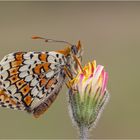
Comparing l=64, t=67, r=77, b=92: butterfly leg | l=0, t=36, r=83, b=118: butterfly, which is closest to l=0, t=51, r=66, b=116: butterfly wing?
l=0, t=36, r=83, b=118: butterfly

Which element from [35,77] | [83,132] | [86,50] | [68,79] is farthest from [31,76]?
[86,50]

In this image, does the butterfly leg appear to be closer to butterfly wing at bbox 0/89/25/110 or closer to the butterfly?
the butterfly

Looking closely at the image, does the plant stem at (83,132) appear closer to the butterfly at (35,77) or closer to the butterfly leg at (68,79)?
the butterfly leg at (68,79)

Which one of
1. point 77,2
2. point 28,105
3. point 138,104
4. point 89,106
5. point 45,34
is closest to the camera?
point 89,106

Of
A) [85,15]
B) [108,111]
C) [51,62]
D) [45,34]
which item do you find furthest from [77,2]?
[51,62]

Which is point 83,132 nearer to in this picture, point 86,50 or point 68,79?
point 68,79

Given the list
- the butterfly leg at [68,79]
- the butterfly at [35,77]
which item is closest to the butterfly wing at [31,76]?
the butterfly at [35,77]

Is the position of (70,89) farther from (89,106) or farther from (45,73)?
(45,73)
